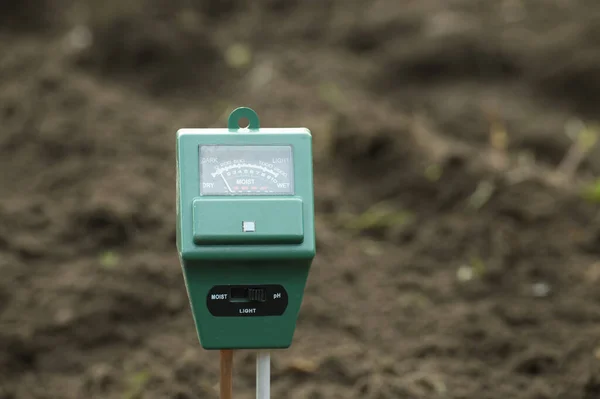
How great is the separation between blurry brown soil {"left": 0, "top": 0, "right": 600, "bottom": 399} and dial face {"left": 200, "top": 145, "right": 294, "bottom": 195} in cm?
123

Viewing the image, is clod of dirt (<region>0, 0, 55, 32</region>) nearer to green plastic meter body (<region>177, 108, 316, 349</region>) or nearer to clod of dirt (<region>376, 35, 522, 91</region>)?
clod of dirt (<region>376, 35, 522, 91</region>)

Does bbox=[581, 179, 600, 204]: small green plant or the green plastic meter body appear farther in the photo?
bbox=[581, 179, 600, 204]: small green plant

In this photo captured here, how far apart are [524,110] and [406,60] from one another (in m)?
0.86

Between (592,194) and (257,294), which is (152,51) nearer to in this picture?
(592,194)

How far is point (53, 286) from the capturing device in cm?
395

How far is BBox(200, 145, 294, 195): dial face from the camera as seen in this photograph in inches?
93.1

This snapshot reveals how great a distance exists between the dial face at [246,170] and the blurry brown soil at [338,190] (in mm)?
1230

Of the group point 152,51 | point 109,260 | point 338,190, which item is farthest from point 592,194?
point 152,51

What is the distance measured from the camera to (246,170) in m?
2.38

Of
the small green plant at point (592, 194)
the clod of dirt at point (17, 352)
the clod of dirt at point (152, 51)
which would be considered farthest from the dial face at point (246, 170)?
the clod of dirt at point (152, 51)

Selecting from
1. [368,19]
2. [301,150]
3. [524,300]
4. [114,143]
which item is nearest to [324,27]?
[368,19]

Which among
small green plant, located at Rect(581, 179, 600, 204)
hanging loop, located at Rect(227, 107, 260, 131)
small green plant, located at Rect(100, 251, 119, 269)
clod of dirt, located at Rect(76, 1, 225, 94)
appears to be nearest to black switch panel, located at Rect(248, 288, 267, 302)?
hanging loop, located at Rect(227, 107, 260, 131)

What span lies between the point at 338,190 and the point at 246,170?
8.23 feet

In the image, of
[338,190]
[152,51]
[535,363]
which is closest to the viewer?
[535,363]
